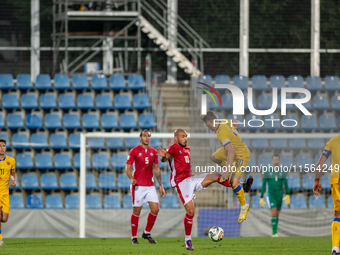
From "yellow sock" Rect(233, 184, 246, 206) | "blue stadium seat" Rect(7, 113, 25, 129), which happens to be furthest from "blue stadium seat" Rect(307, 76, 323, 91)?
"yellow sock" Rect(233, 184, 246, 206)

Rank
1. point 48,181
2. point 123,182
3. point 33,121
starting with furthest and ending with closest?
point 33,121 → point 48,181 → point 123,182

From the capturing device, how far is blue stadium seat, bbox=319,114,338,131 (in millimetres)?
15665

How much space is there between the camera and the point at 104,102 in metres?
17.3

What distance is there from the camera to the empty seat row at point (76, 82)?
17594 millimetres

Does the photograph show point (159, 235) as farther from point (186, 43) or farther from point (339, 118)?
point (186, 43)

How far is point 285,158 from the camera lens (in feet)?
41.3

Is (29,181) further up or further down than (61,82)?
further down

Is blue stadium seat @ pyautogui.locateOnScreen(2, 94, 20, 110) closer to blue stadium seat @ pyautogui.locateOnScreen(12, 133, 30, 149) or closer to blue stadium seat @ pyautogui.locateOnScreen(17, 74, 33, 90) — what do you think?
blue stadium seat @ pyautogui.locateOnScreen(17, 74, 33, 90)

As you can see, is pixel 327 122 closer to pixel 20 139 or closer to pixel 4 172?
pixel 20 139

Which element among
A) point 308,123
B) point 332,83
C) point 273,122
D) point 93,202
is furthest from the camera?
point 332,83

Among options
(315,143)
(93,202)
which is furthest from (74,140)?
(315,143)

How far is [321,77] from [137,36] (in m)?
5.95

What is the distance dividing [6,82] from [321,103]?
8.78 metres

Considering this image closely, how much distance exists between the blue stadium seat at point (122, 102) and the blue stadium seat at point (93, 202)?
304 cm
